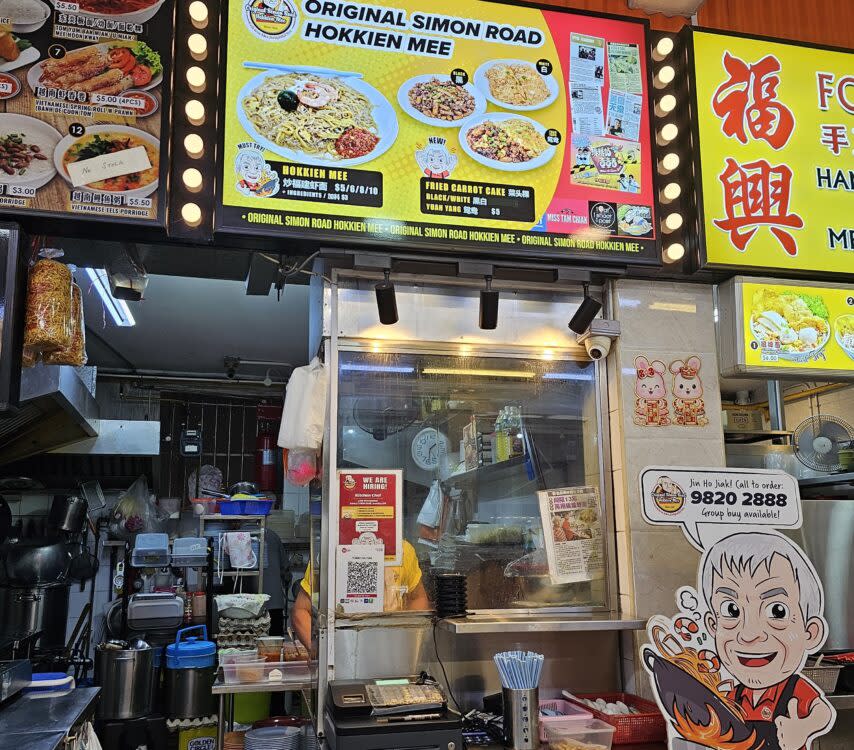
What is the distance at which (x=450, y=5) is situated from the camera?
3.74m

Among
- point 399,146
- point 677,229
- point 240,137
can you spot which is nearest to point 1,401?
point 240,137

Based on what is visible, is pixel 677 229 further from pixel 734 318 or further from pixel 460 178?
pixel 460 178

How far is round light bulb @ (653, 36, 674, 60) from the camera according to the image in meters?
4.05

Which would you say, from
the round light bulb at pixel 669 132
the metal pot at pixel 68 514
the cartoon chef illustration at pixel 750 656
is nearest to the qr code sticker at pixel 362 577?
the cartoon chef illustration at pixel 750 656

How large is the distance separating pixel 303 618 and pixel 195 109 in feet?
9.22

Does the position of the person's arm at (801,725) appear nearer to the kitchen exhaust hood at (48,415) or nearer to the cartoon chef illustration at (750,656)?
the cartoon chef illustration at (750,656)

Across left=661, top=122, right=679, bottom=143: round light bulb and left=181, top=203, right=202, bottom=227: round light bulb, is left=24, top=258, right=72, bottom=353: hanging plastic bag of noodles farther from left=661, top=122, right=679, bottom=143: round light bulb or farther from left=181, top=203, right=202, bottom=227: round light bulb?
left=661, top=122, right=679, bottom=143: round light bulb

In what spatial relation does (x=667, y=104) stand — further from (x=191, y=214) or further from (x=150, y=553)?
(x=150, y=553)

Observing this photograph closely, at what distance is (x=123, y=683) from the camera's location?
5.88 m

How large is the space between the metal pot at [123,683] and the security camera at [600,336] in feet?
14.0

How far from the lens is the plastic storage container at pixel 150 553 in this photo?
290 inches

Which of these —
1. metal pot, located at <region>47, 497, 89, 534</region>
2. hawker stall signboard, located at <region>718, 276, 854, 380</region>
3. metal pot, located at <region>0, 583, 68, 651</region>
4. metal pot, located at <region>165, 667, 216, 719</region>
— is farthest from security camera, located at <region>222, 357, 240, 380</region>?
hawker stall signboard, located at <region>718, 276, 854, 380</region>

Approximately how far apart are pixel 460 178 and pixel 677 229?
1.12 metres

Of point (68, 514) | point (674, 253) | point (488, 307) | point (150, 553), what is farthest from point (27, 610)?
point (674, 253)
